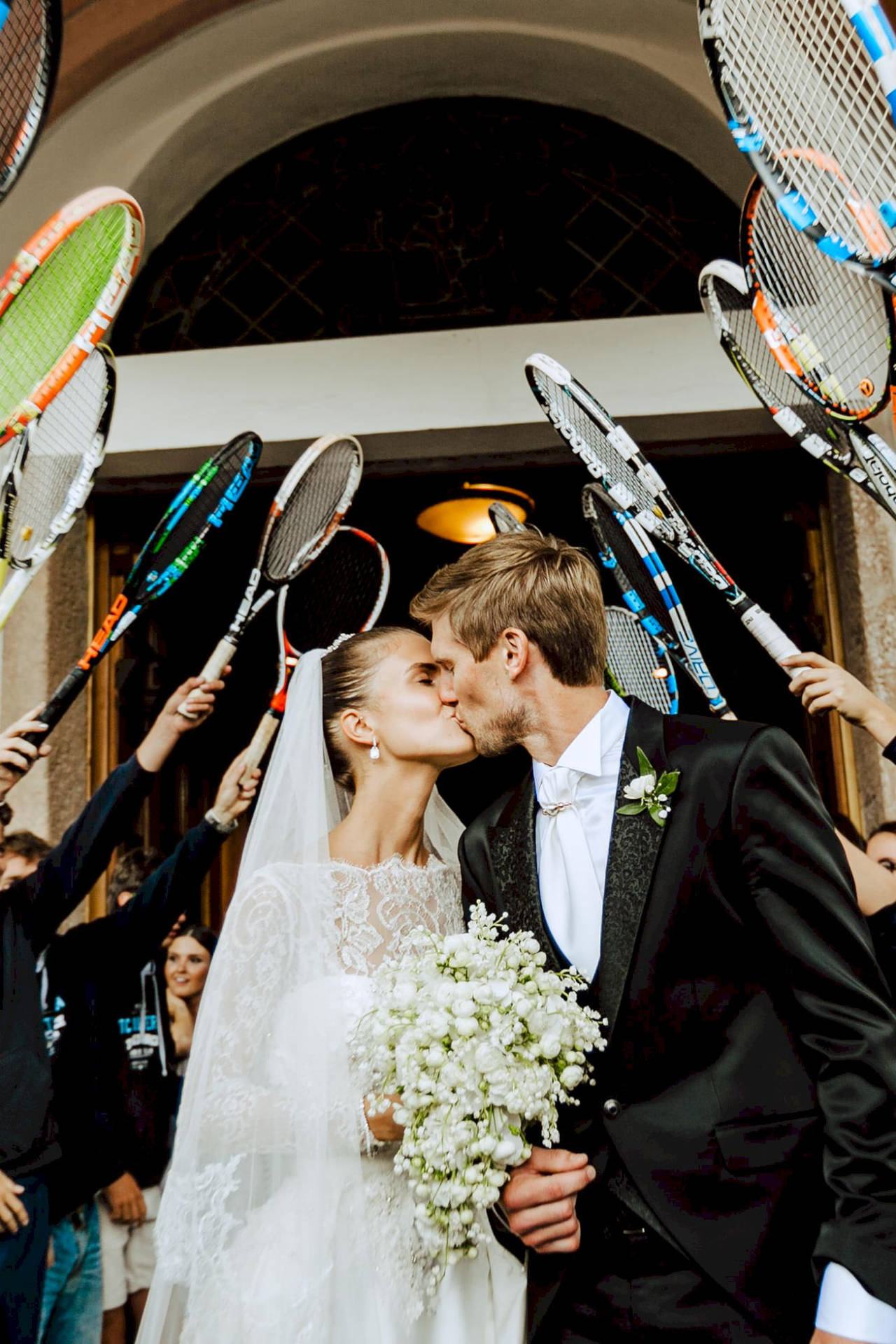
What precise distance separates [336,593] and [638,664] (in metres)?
1.08

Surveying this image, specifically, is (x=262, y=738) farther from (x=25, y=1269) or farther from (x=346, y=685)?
(x=25, y=1269)

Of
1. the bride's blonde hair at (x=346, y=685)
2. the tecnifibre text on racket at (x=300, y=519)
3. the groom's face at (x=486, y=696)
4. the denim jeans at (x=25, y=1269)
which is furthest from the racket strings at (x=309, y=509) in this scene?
the denim jeans at (x=25, y=1269)

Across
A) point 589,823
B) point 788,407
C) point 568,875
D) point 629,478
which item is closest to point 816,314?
point 788,407

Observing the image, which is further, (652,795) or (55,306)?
(55,306)

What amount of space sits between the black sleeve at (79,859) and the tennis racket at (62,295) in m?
1.14

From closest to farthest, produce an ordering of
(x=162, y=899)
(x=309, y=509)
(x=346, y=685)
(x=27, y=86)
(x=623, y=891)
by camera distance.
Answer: (x=623, y=891) → (x=27, y=86) → (x=346, y=685) → (x=162, y=899) → (x=309, y=509)

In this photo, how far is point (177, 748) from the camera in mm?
5910

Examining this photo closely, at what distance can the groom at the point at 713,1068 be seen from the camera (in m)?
1.78

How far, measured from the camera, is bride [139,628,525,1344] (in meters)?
2.27

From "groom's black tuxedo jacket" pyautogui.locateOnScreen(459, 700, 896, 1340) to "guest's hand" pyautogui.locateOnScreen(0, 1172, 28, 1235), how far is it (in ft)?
5.19

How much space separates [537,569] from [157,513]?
3.64 metres

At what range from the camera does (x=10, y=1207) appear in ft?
9.82

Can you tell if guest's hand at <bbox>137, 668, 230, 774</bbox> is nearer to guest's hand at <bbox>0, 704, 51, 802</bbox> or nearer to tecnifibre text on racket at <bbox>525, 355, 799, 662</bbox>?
guest's hand at <bbox>0, 704, 51, 802</bbox>

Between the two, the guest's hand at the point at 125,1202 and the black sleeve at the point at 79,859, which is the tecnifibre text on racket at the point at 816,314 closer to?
the black sleeve at the point at 79,859
